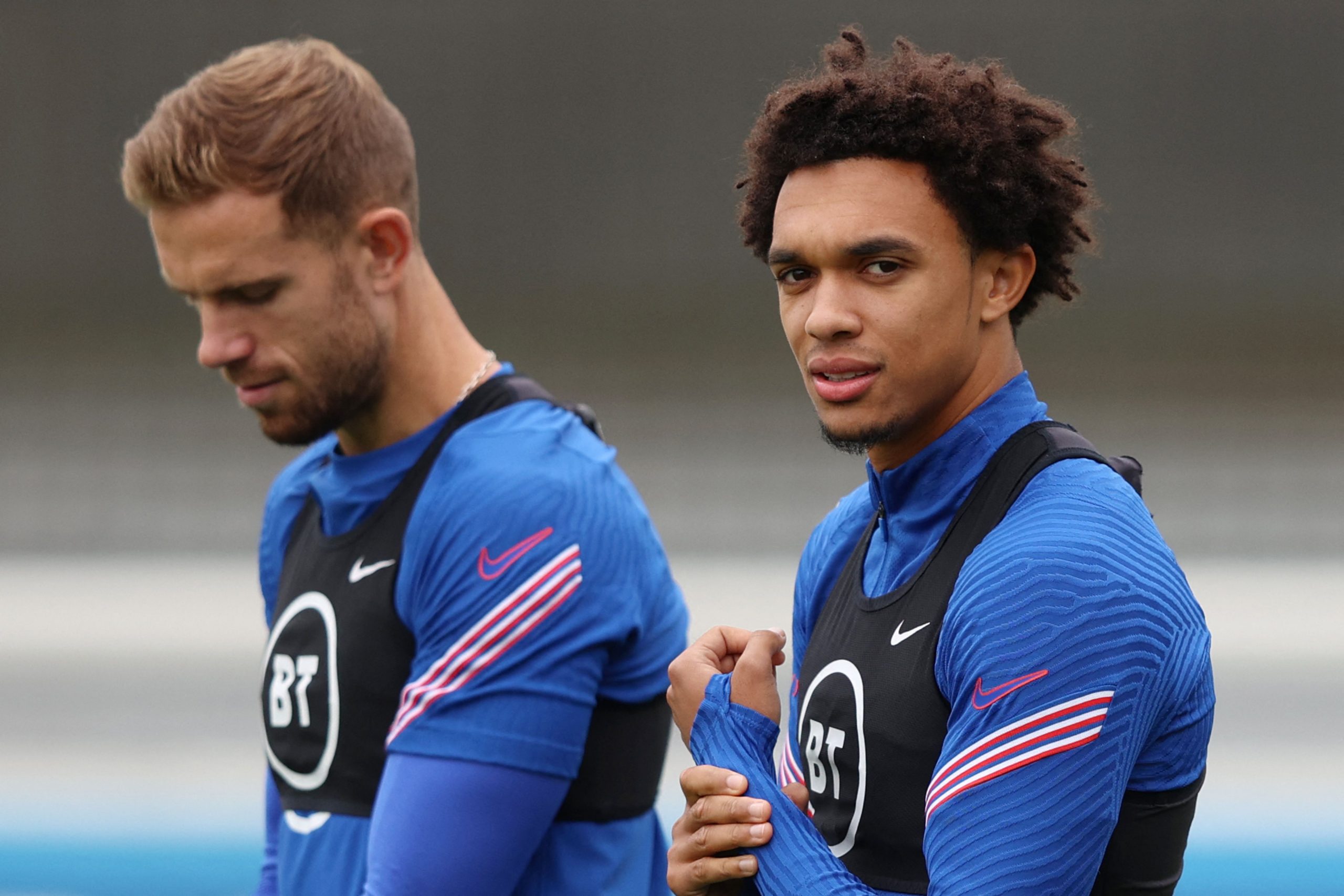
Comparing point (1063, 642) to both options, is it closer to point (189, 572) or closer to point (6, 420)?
point (189, 572)

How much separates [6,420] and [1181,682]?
27.4 ft

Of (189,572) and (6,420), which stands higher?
(6,420)

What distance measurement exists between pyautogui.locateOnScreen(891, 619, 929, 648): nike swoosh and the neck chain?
34.6 inches

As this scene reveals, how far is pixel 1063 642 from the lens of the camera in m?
1.22

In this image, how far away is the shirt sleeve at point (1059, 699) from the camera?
120 cm

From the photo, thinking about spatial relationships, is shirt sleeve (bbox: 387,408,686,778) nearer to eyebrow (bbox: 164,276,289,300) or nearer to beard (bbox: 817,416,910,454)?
eyebrow (bbox: 164,276,289,300)

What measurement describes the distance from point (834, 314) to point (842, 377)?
0.07 meters

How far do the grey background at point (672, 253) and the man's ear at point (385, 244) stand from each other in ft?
19.6

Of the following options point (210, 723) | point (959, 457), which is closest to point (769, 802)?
point (959, 457)

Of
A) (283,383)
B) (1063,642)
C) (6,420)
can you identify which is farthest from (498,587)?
(6,420)

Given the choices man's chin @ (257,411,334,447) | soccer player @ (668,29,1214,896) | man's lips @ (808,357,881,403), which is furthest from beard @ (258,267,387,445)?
man's lips @ (808,357,881,403)

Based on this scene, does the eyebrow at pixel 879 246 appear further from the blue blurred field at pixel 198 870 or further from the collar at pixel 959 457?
the blue blurred field at pixel 198 870

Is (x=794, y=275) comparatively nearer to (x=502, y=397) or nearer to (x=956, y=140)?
(x=956, y=140)

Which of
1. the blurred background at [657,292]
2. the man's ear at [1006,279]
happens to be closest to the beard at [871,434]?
the man's ear at [1006,279]
